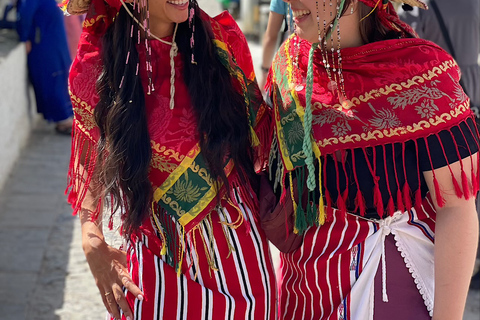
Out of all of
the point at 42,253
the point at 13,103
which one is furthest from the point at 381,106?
the point at 13,103

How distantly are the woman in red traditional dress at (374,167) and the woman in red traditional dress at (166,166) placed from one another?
0.14m

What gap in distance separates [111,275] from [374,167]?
800 mm

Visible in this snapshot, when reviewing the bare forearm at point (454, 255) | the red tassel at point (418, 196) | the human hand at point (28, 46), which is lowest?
the human hand at point (28, 46)

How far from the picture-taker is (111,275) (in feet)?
6.51

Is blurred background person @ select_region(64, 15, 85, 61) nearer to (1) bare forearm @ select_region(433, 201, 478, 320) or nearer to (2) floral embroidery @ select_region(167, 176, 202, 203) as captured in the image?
(2) floral embroidery @ select_region(167, 176, 202, 203)

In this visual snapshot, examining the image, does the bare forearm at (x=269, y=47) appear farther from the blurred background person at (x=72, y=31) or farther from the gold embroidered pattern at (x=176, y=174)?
the blurred background person at (x=72, y=31)

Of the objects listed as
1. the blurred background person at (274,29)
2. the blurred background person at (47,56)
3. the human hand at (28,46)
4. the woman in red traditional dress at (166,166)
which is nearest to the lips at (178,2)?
the woman in red traditional dress at (166,166)

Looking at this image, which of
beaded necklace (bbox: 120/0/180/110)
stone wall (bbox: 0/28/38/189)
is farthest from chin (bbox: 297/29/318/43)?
stone wall (bbox: 0/28/38/189)

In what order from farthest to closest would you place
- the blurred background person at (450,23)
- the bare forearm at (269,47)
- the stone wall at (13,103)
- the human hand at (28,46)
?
the human hand at (28,46) < the stone wall at (13,103) < the bare forearm at (269,47) < the blurred background person at (450,23)

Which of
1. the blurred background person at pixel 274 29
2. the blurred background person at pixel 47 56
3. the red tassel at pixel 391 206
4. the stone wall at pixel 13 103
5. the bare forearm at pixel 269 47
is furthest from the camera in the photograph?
the blurred background person at pixel 47 56

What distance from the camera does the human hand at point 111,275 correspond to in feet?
6.40

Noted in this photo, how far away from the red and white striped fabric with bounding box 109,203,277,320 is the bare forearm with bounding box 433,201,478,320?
50cm

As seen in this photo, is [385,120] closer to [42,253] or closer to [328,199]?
[328,199]

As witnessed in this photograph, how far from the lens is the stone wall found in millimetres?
5405
